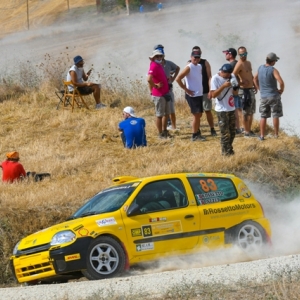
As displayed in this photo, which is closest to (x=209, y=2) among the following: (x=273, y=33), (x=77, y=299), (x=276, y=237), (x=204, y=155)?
(x=273, y=33)

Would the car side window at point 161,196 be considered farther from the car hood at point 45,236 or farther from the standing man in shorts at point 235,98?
the standing man in shorts at point 235,98

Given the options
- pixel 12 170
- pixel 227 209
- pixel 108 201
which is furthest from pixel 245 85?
pixel 108 201

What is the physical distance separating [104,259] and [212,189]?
2.12 m

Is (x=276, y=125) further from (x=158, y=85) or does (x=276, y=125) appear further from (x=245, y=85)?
(x=158, y=85)

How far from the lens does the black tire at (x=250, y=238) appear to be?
Answer: 38.8 feet

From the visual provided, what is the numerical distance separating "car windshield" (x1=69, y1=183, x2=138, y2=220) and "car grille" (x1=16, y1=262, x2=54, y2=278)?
101cm

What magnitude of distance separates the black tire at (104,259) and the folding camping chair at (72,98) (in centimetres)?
1022

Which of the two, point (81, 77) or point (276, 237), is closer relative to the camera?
point (276, 237)

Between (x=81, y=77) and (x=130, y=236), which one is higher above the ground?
(x=81, y=77)

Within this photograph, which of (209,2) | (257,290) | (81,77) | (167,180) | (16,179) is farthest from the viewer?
(209,2)

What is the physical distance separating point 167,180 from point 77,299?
3368 millimetres

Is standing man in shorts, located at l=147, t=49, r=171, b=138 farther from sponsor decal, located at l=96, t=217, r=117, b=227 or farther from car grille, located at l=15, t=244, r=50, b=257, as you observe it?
car grille, located at l=15, t=244, r=50, b=257

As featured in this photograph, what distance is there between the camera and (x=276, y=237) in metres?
13.0

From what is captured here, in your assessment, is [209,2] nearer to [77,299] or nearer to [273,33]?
[273,33]
